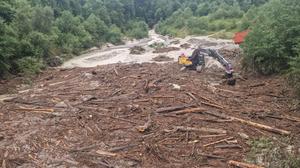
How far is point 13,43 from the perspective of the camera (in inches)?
1134

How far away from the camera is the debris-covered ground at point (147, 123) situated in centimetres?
1198

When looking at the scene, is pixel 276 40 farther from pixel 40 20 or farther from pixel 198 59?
pixel 40 20

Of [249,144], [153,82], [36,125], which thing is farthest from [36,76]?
[249,144]

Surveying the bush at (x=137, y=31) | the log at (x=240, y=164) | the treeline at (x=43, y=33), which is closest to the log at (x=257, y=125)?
the log at (x=240, y=164)

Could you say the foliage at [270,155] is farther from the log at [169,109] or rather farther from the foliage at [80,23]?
the foliage at [80,23]

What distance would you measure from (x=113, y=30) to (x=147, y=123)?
2484 inches

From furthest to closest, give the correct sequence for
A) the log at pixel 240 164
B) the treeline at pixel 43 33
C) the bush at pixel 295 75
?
the treeline at pixel 43 33
the bush at pixel 295 75
the log at pixel 240 164

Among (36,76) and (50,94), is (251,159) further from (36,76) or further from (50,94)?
(36,76)

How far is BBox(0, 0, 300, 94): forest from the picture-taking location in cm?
2141

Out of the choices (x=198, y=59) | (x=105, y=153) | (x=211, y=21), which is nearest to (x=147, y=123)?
(x=105, y=153)

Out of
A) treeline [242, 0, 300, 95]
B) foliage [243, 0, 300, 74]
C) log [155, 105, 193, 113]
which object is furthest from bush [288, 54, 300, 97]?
log [155, 105, 193, 113]

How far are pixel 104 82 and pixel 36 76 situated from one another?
8.93 metres

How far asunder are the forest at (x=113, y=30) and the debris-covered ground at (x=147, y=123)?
196 cm

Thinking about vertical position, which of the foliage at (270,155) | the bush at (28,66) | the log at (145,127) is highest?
the bush at (28,66)
